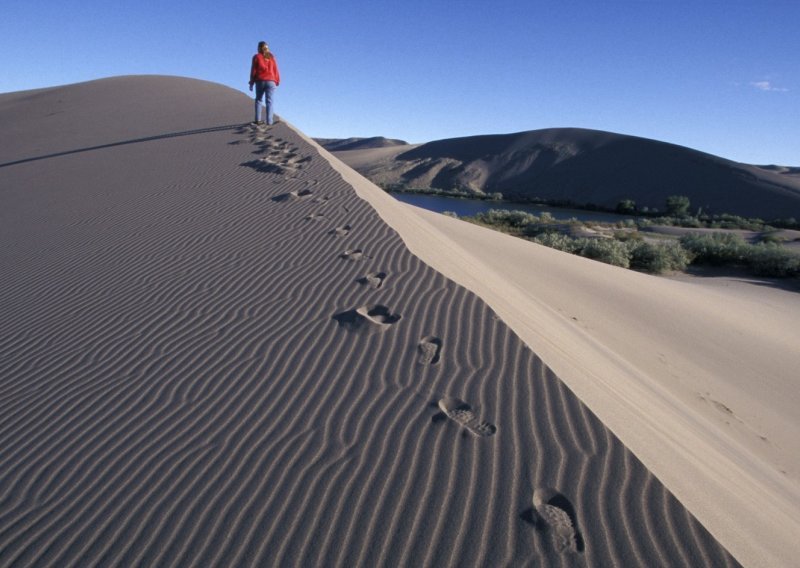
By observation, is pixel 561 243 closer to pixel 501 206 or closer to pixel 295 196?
pixel 295 196

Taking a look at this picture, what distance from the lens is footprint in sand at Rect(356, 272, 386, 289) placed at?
4665mm

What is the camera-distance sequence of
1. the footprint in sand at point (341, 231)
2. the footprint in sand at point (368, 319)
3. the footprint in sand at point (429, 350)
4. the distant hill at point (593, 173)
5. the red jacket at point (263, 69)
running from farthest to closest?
the distant hill at point (593, 173) < the red jacket at point (263, 69) < the footprint in sand at point (341, 231) < the footprint in sand at point (368, 319) < the footprint in sand at point (429, 350)

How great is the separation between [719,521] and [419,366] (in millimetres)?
1759

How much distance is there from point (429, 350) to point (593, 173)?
60379 millimetres

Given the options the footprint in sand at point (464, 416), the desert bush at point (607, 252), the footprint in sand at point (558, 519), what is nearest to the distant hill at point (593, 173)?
the desert bush at point (607, 252)

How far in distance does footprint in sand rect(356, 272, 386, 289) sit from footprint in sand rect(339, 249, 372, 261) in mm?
459

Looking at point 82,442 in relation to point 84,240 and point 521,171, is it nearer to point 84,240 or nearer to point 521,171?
point 84,240

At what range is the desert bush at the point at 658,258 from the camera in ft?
54.1

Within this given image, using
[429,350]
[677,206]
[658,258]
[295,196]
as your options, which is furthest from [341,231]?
[677,206]

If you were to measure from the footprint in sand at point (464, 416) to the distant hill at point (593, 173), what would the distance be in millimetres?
47129

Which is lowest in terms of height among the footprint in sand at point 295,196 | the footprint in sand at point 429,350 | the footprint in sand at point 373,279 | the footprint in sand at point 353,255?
the footprint in sand at point 429,350

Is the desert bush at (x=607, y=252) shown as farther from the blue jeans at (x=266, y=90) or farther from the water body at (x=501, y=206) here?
the water body at (x=501, y=206)

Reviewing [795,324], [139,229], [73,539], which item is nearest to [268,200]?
[139,229]

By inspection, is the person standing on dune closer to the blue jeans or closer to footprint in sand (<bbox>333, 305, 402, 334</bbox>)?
the blue jeans
